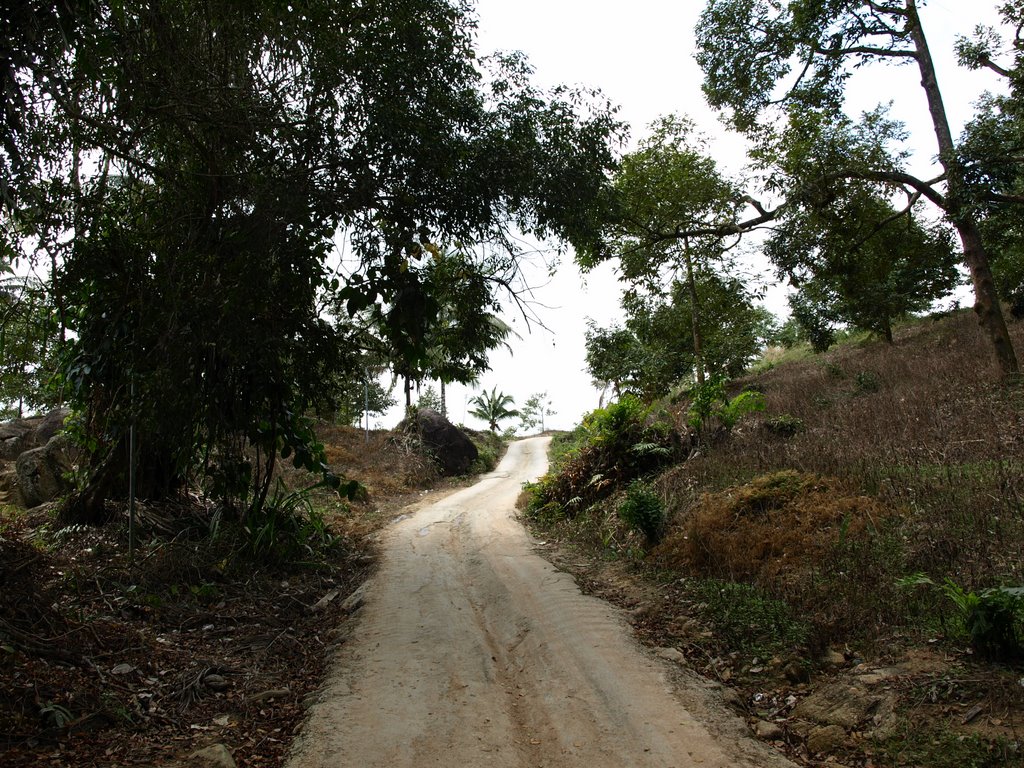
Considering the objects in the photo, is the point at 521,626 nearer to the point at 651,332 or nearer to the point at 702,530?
the point at 702,530

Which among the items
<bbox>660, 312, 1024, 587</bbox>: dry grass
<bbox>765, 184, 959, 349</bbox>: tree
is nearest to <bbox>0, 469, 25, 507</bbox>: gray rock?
<bbox>660, 312, 1024, 587</bbox>: dry grass

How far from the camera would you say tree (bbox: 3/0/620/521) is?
5.78m

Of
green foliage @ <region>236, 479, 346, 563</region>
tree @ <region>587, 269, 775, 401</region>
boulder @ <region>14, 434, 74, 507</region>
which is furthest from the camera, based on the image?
tree @ <region>587, 269, 775, 401</region>

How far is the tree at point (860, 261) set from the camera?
12789mm

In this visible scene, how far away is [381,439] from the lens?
87.4ft

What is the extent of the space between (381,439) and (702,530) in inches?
832

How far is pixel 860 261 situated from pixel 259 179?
1724 cm

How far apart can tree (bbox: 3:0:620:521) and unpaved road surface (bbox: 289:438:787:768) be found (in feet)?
9.10

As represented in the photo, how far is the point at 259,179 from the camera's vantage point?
6.05 m

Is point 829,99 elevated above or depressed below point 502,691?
above

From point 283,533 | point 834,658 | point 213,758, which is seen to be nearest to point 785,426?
point 834,658

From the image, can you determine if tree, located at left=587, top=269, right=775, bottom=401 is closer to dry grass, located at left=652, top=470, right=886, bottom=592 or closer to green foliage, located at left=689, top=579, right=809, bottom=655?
dry grass, located at left=652, top=470, right=886, bottom=592

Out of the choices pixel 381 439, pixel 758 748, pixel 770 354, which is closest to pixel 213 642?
pixel 758 748

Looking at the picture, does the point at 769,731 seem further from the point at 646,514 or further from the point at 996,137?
the point at 996,137
